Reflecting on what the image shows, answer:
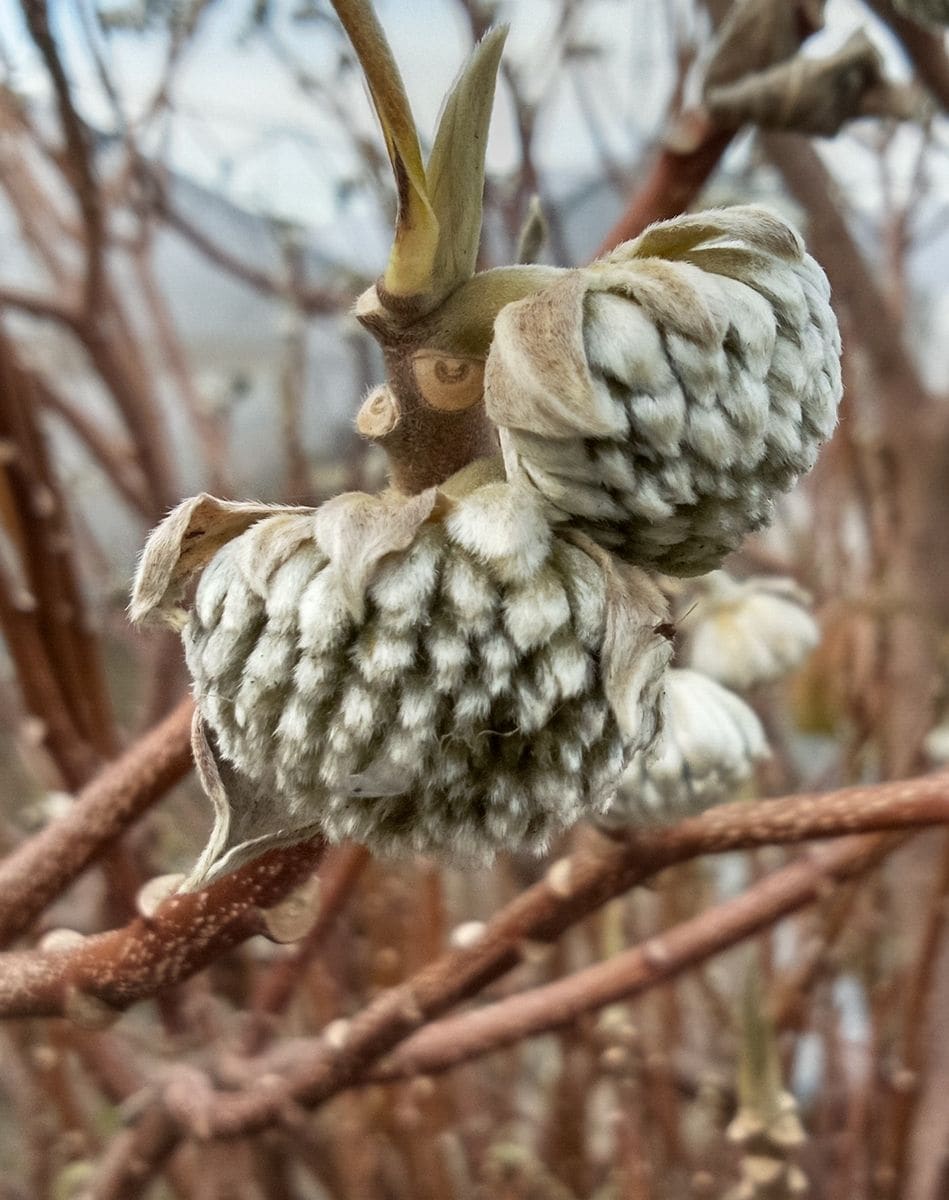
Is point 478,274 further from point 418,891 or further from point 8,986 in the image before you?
point 418,891

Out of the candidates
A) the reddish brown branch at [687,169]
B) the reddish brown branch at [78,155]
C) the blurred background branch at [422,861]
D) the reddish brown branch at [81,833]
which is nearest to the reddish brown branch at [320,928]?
the blurred background branch at [422,861]

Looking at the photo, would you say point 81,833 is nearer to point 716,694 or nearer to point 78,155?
point 716,694

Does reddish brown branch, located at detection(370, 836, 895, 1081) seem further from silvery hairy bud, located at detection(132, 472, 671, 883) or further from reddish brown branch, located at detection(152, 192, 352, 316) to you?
reddish brown branch, located at detection(152, 192, 352, 316)

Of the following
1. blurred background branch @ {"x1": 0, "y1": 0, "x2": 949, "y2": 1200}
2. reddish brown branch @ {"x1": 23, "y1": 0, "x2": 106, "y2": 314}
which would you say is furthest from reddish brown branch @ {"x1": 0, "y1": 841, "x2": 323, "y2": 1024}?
reddish brown branch @ {"x1": 23, "y1": 0, "x2": 106, "y2": 314}

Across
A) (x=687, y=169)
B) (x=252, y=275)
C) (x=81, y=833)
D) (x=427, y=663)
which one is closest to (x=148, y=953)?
(x=81, y=833)

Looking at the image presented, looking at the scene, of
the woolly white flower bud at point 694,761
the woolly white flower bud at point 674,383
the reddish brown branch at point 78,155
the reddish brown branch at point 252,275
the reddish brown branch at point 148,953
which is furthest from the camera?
the reddish brown branch at point 252,275

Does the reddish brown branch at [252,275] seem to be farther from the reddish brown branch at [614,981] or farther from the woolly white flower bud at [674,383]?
the woolly white flower bud at [674,383]
